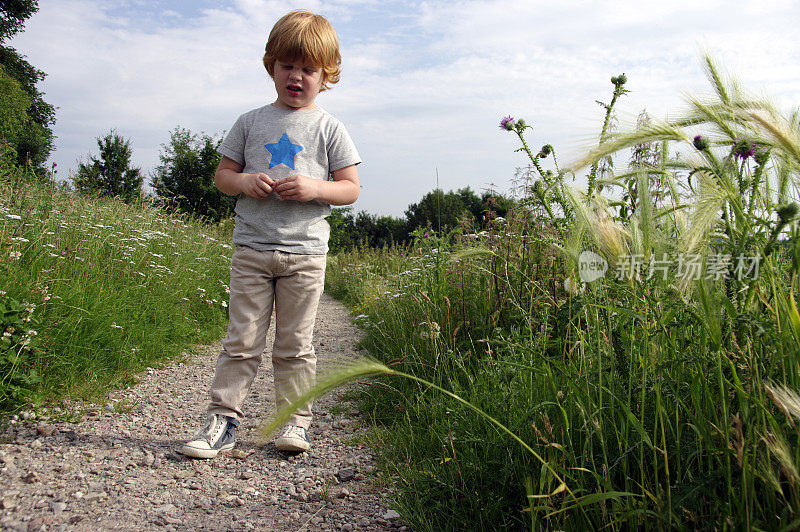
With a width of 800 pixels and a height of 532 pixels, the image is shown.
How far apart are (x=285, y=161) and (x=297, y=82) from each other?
394 mm

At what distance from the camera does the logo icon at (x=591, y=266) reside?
1.44m

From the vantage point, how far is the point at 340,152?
108 inches

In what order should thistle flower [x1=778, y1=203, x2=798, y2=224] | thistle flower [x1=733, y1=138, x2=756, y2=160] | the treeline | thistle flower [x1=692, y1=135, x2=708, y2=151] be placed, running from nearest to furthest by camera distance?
thistle flower [x1=778, y1=203, x2=798, y2=224]
thistle flower [x1=733, y1=138, x2=756, y2=160]
thistle flower [x1=692, y1=135, x2=708, y2=151]
the treeline

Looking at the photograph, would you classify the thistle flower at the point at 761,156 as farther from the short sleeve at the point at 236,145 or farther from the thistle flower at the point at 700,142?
the short sleeve at the point at 236,145

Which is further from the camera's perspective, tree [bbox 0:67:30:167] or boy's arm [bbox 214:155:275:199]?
tree [bbox 0:67:30:167]

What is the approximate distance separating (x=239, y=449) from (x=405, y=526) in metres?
1.13

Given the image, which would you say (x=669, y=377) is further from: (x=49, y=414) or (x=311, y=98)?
(x=49, y=414)

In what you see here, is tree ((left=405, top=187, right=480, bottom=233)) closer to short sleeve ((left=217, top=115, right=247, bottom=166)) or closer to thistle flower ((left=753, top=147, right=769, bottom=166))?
short sleeve ((left=217, top=115, right=247, bottom=166))

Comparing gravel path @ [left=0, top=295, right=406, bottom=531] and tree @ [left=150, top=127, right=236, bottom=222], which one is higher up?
tree @ [left=150, top=127, right=236, bottom=222]

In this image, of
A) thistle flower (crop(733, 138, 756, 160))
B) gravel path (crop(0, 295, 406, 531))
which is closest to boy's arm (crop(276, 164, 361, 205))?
gravel path (crop(0, 295, 406, 531))

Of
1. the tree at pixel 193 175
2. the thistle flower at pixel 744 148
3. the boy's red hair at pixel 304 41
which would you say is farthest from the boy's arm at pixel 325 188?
the tree at pixel 193 175

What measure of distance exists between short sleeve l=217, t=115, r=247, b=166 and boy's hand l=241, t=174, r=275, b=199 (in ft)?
0.80

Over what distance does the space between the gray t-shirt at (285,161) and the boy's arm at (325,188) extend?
2.3 inches

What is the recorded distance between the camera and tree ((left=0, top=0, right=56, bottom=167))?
20875 millimetres
